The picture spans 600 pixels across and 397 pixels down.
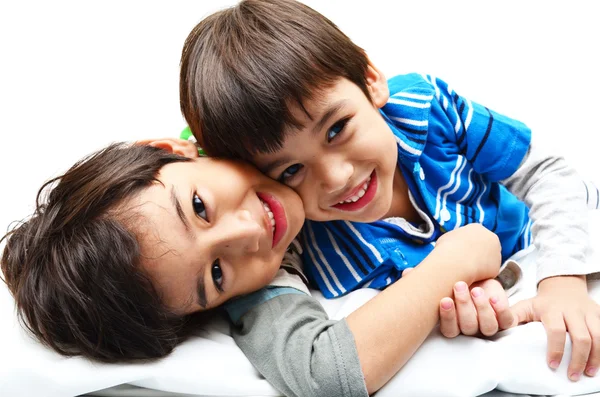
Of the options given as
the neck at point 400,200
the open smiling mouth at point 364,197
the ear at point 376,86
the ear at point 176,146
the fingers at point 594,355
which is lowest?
the fingers at point 594,355

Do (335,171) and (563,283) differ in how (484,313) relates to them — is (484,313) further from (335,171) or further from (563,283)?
(335,171)

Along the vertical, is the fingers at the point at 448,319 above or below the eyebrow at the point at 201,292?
below

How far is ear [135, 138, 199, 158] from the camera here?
3.76 feet

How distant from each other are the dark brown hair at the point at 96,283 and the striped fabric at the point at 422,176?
0.34 metres

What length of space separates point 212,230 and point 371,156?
0.27 m

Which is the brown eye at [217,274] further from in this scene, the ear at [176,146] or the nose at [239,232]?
the ear at [176,146]

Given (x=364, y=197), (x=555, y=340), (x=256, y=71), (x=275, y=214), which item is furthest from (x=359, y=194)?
(x=555, y=340)

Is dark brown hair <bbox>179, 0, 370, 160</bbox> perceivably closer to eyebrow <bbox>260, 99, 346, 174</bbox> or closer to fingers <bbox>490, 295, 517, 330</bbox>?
eyebrow <bbox>260, 99, 346, 174</bbox>

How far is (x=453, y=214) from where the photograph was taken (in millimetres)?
1267

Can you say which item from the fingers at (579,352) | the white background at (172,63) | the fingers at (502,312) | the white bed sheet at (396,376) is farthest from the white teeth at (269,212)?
the white background at (172,63)

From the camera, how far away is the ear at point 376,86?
1.17 m

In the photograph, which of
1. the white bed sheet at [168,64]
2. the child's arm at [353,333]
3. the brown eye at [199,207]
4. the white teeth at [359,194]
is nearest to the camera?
the child's arm at [353,333]

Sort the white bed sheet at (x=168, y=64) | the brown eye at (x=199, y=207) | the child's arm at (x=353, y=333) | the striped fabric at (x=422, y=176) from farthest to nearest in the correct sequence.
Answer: the white bed sheet at (x=168, y=64), the striped fabric at (x=422, y=176), the brown eye at (x=199, y=207), the child's arm at (x=353, y=333)

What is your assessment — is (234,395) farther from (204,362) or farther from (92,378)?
(92,378)
